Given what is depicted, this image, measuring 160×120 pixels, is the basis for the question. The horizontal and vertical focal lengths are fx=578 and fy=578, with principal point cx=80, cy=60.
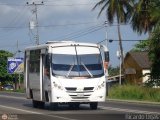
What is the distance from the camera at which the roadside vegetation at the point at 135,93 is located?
146ft

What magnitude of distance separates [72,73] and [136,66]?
6097 cm

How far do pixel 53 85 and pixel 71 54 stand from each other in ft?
5.93

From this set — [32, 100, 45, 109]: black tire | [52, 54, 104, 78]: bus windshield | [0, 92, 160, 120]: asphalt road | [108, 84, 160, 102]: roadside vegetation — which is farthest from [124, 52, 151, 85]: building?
[52, 54, 104, 78]: bus windshield

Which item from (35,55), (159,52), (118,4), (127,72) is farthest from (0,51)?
(35,55)

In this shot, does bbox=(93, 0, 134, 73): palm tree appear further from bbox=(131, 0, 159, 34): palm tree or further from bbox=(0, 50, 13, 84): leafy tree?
bbox=(0, 50, 13, 84): leafy tree

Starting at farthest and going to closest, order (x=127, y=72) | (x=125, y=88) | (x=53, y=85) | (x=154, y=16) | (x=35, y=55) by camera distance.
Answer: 1. (x=127, y=72)
2. (x=154, y=16)
3. (x=125, y=88)
4. (x=35, y=55)
5. (x=53, y=85)

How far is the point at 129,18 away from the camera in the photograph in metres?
72.2

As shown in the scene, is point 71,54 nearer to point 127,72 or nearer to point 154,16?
point 154,16

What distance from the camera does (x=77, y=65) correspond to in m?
26.6

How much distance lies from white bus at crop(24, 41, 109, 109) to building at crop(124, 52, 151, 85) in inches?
2236

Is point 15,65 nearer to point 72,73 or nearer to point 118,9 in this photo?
point 118,9

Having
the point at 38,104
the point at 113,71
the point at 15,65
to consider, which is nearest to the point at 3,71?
the point at 113,71

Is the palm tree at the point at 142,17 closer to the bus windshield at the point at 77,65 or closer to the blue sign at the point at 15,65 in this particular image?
the blue sign at the point at 15,65

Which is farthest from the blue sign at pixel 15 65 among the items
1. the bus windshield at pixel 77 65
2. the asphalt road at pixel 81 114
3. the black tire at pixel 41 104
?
the bus windshield at pixel 77 65
